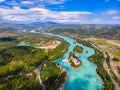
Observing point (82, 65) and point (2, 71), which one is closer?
point (2, 71)

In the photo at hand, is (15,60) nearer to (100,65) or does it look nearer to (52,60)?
(52,60)

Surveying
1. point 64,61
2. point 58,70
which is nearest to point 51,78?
point 58,70

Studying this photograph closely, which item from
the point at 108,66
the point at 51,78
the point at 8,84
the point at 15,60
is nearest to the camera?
the point at 8,84

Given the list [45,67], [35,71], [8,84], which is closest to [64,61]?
[45,67]

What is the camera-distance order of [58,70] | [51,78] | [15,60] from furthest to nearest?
1. [15,60]
2. [58,70]
3. [51,78]

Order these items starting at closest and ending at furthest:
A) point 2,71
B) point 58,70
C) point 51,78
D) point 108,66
Answer: point 51,78 → point 2,71 → point 58,70 → point 108,66

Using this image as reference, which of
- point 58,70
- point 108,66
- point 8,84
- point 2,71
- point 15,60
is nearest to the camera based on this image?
point 8,84

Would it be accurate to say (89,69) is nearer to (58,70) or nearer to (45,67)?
(58,70)

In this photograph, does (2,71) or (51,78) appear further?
(2,71)
